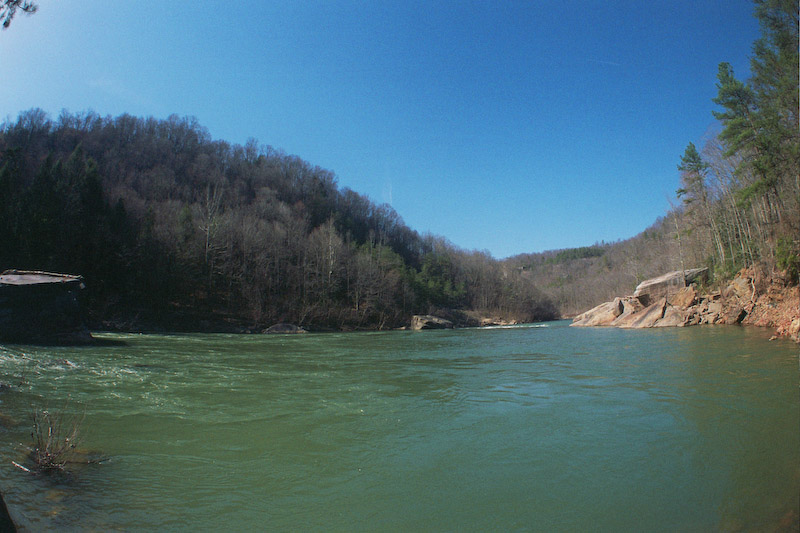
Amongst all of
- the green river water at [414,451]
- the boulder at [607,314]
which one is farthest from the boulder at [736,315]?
the green river water at [414,451]

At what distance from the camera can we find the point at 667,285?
3862 centimetres

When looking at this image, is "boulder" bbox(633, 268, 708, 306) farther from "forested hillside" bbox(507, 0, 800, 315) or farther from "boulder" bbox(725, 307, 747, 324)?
"boulder" bbox(725, 307, 747, 324)

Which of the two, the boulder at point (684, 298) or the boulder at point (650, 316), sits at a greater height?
the boulder at point (684, 298)

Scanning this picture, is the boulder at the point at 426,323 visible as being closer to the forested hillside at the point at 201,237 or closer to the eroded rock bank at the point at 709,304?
the forested hillside at the point at 201,237

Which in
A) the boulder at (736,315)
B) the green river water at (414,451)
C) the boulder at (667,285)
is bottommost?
the green river water at (414,451)

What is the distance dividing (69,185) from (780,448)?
53.9 m

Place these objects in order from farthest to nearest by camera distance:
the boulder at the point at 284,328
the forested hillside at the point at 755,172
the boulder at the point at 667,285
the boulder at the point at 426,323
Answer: the boulder at the point at 426,323 < the boulder at the point at 284,328 < the boulder at the point at 667,285 < the forested hillside at the point at 755,172

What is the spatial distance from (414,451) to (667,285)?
42.1 meters

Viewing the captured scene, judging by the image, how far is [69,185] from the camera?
4000cm

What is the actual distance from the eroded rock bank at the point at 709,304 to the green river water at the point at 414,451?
12350mm

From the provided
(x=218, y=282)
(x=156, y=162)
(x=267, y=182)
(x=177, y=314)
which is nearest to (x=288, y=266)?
(x=218, y=282)

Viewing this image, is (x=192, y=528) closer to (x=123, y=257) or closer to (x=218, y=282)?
(x=123, y=257)

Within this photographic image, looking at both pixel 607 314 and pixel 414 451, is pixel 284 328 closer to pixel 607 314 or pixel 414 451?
pixel 607 314

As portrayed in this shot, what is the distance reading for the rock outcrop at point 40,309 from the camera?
54.4 feet
